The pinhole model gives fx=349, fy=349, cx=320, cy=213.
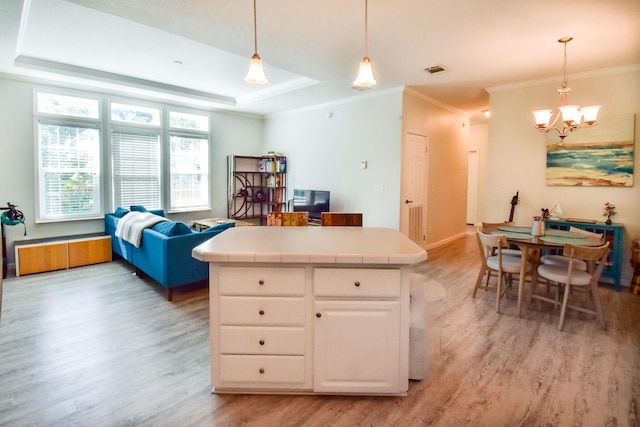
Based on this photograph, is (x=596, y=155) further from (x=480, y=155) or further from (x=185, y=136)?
(x=185, y=136)

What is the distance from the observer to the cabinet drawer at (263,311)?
2000 mm

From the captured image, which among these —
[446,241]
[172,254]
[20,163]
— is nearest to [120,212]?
[20,163]

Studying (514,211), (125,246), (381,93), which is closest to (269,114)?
(381,93)

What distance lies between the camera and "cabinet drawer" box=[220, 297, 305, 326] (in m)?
2.00

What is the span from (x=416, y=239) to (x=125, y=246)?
4.42 m

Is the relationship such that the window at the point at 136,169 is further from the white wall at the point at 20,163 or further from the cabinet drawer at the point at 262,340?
the cabinet drawer at the point at 262,340

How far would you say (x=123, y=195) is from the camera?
19.0 ft

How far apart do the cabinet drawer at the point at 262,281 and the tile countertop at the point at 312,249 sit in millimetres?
95

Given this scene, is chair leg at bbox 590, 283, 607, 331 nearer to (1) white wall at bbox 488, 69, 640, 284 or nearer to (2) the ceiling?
(1) white wall at bbox 488, 69, 640, 284

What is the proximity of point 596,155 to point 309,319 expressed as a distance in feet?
14.6

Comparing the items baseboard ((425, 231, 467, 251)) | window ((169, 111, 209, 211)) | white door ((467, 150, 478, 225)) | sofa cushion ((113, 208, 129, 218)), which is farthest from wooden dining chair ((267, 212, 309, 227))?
white door ((467, 150, 478, 225))

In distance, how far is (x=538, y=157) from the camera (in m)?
4.84

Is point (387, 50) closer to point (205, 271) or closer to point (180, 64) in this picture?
point (180, 64)

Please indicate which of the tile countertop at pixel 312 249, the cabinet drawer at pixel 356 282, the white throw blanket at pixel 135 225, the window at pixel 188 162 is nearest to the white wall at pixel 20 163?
the white throw blanket at pixel 135 225
